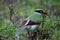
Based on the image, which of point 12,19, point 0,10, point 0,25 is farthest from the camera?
point 0,10

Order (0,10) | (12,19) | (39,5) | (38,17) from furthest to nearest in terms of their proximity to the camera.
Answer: (0,10) < (39,5) < (12,19) < (38,17)

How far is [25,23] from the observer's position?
144cm

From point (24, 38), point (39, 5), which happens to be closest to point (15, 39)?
point (24, 38)

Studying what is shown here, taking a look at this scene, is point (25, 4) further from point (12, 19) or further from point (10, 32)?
point (10, 32)

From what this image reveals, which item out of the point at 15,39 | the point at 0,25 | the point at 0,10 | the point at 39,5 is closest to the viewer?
the point at 15,39

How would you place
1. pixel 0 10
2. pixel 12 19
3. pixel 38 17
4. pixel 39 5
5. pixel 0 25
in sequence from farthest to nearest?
pixel 0 10 → pixel 39 5 → pixel 12 19 → pixel 0 25 → pixel 38 17

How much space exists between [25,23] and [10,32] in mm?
232

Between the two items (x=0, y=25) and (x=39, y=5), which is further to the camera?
(x=39, y=5)

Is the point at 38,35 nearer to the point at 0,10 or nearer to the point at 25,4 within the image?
the point at 25,4

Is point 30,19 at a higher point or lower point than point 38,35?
higher

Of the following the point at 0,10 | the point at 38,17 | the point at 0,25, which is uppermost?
the point at 38,17

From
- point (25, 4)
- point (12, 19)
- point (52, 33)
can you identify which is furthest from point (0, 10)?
point (52, 33)

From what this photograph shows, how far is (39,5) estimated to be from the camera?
2.43m

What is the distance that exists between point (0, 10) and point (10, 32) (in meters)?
1.35
